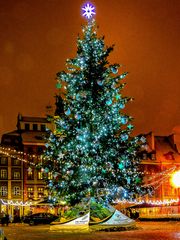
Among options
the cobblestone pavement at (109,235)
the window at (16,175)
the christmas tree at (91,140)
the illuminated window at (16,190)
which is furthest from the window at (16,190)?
the cobblestone pavement at (109,235)

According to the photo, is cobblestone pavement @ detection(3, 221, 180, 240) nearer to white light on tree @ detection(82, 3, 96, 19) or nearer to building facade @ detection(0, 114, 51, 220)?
white light on tree @ detection(82, 3, 96, 19)

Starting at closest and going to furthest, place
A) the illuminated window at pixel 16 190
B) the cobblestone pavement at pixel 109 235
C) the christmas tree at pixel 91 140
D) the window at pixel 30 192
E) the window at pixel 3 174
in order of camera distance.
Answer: the cobblestone pavement at pixel 109 235 < the christmas tree at pixel 91 140 < the window at pixel 3 174 < the illuminated window at pixel 16 190 < the window at pixel 30 192

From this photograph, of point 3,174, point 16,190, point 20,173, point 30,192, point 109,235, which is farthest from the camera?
point 30,192

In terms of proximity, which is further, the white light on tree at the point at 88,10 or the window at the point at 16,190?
the window at the point at 16,190

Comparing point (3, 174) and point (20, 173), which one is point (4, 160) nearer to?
point (3, 174)

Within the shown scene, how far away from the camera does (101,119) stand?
33.2 meters

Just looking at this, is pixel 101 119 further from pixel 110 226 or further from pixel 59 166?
pixel 110 226

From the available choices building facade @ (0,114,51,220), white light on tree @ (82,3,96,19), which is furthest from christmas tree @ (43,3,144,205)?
building facade @ (0,114,51,220)

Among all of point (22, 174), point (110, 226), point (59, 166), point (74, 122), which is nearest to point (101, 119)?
point (74, 122)

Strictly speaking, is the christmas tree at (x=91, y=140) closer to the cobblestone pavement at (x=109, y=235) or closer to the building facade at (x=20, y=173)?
the cobblestone pavement at (x=109, y=235)

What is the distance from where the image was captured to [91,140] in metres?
33.2

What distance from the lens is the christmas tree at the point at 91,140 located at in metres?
33.0

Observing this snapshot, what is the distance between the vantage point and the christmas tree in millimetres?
32969

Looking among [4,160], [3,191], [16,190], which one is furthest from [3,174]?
[16,190]
